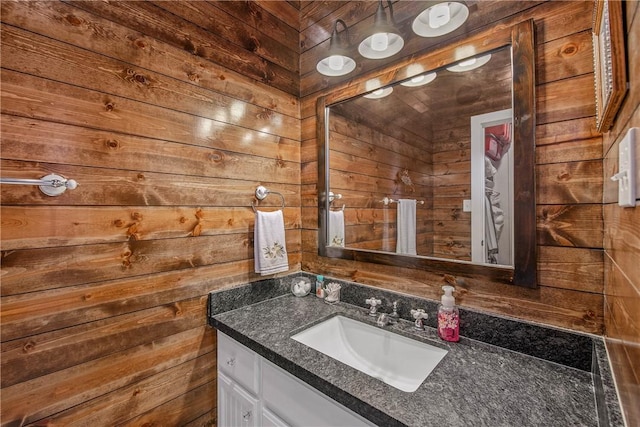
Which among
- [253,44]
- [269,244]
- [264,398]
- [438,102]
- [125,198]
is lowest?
[264,398]

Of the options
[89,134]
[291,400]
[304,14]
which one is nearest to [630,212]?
[291,400]

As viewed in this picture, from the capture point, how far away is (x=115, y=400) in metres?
1.05

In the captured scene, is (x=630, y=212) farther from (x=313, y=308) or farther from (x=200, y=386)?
(x=200, y=386)

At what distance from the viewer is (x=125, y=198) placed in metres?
1.07

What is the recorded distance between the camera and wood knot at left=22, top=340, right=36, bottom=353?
0.89 meters

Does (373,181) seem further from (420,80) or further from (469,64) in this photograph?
(469,64)

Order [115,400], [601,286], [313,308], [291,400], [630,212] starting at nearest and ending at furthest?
1. [630,212]
2. [601,286]
3. [291,400]
4. [115,400]
5. [313,308]

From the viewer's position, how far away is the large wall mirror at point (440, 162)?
3.13 ft

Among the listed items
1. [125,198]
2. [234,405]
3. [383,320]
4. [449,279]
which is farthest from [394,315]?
[125,198]

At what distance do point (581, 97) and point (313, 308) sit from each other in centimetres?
128

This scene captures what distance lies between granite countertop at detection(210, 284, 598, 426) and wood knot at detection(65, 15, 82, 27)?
1.24m

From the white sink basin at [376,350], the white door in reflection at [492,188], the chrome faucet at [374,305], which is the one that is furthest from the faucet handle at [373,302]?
the white door in reflection at [492,188]

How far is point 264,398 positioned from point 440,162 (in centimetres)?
113

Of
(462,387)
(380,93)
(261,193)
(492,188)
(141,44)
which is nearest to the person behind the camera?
(462,387)
